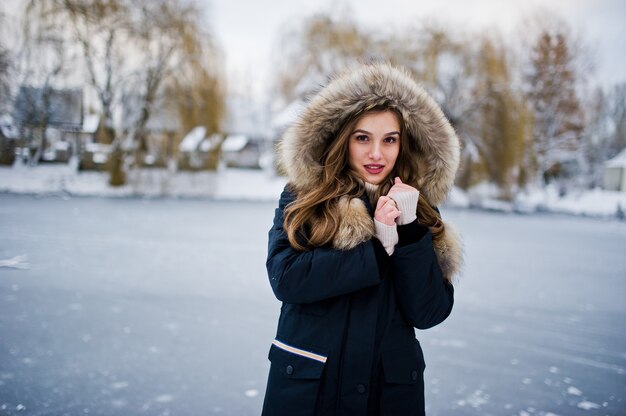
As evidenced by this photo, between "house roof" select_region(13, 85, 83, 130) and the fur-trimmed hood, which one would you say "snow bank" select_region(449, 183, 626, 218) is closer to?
"house roof" select_region(13, 85, 83, 130)

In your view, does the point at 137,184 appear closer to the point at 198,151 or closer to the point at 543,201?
the point at 198,151

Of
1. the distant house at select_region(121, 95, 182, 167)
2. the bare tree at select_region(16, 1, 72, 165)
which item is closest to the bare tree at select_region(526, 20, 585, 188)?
the distant house at select_region(121, 95, 182, 167)

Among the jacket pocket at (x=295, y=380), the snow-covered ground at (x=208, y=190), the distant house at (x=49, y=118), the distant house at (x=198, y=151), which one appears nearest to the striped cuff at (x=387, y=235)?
the jacket pocket at (x=295, y=380)

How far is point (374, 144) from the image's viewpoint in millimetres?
1508

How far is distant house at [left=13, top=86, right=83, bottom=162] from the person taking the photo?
13.3m

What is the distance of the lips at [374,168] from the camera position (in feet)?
4.98

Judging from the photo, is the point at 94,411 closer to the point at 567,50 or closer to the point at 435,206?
the point at 435,206

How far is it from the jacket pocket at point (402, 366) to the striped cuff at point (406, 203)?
42 cm

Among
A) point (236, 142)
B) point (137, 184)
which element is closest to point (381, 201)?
point (137, 184)

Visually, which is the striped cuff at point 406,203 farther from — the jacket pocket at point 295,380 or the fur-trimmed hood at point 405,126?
the jacket pocket at point 295,380

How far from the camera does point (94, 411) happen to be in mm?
2557

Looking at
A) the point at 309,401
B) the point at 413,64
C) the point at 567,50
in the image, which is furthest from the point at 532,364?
the point at 567,50

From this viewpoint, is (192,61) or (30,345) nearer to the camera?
(30,345)

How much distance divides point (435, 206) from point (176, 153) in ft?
56.5
